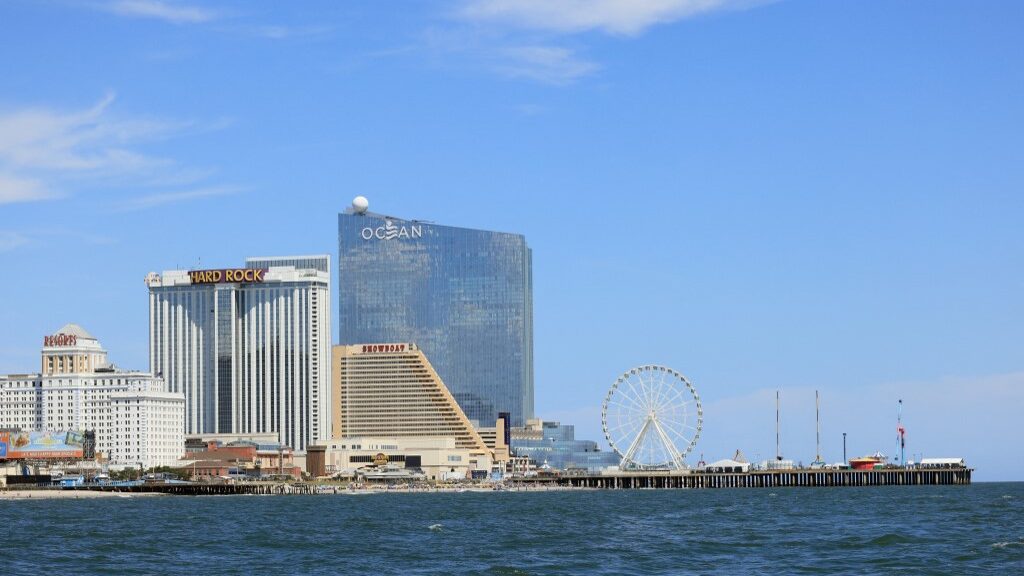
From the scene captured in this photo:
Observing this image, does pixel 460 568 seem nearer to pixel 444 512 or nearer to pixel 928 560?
pixel 928 560

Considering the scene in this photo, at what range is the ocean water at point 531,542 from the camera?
97.9m

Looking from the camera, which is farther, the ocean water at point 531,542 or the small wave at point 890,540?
the small wave at point 890,540

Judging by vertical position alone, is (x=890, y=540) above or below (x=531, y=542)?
above

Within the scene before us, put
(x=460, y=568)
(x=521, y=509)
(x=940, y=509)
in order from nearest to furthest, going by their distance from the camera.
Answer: (x=460, y=568)
(x=940, y=509)
(x=521, y=509)

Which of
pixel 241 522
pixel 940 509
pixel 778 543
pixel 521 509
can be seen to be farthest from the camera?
pixel 521 509

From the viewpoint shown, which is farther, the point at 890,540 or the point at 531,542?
the point at 531,542

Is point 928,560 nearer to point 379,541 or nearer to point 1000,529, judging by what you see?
point 1000,529

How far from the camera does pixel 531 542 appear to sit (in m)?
118

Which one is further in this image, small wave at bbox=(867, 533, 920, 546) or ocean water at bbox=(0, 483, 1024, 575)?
small wave at bbox=(867, 533, 920, 546)

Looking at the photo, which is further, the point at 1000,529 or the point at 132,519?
the point at 132,519

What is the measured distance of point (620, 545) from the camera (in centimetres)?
11425

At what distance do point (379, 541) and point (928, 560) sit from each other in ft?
136

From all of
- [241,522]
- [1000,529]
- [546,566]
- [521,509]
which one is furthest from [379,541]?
[521,509]

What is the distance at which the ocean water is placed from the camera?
321 feet
